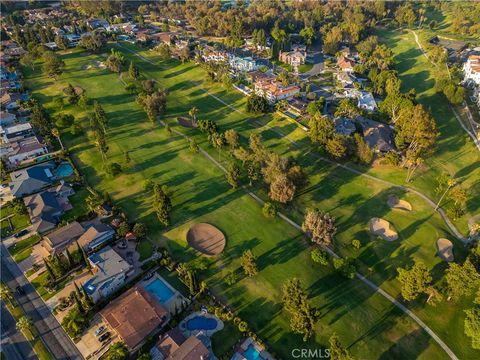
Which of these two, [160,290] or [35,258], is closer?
[160,290]

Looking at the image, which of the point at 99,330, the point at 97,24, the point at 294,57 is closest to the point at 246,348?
the point at 99,330

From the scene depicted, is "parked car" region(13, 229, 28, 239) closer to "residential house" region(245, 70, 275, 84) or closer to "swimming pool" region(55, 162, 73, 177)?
"swimming pool" region(55, 162, 73, 177)

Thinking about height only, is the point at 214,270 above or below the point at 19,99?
below

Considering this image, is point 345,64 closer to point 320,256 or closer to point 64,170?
point 320,256

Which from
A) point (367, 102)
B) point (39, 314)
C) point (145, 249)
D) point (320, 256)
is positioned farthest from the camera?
point (367, 102)

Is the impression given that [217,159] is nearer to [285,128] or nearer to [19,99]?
[285,128]

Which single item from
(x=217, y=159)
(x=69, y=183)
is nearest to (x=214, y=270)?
(x=217, y=159)

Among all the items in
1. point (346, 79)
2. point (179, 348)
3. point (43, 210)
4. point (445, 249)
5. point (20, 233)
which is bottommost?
point (445, 249)
